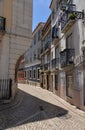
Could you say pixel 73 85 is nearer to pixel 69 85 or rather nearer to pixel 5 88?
pixel 69 85

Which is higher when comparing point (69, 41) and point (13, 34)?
point (13, 34)

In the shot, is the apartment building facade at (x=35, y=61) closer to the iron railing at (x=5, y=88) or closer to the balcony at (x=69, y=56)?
the balcony at (x=69, y=56)

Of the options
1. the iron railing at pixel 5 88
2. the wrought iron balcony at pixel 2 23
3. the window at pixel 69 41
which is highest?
the wrought iron balcony at pixel 2 23

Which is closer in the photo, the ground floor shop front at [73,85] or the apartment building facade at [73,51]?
the ground floor shop front at [73,85]

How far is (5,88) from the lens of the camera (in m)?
13.1

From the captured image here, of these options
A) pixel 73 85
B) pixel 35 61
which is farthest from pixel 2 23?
pixel 35 61

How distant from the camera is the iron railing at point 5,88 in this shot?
1288 centimetres

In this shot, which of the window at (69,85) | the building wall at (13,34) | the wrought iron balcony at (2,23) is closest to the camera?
the wrought iron balcony at (2,23)

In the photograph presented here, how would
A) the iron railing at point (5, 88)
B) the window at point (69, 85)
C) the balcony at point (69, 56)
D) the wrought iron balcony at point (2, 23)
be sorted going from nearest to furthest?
1. the iron railing at point (5, 88)
2. the wrought iron balcony at point (2, 23)
3. the balcony at point (69, 56)
4. the window at point (69, 85)

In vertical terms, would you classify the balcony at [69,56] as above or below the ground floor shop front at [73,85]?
above

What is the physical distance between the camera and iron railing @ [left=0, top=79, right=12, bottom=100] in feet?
42.2

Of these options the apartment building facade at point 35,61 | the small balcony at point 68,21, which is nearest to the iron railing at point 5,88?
the small balcony at point 68,21

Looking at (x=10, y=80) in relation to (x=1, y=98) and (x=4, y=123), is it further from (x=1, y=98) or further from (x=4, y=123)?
(x=4, y=123)

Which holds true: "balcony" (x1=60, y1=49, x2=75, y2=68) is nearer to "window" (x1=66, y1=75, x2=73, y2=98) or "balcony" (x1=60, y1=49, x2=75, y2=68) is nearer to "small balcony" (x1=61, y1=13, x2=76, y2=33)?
"window" (x1=66, y1=75, x2=73, y2=98)
